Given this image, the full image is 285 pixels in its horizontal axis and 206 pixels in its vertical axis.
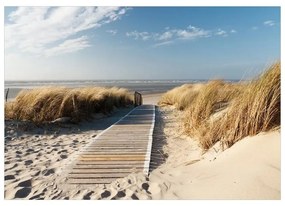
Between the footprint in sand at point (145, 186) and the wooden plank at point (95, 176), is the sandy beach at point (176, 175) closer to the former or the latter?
the footprint in sand at point (145, 186)

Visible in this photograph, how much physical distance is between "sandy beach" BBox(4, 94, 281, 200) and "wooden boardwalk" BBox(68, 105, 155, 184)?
0.16 meters

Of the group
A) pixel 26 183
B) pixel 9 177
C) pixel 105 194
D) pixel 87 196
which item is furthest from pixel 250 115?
pixel 9 177

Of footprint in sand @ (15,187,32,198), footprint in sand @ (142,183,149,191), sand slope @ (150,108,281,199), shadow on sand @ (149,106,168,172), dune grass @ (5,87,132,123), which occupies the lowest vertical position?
shadow on sand @ (149,106,168,172)

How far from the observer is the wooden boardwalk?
15.3ft

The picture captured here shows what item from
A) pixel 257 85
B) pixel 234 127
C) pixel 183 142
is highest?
pixel 257 85

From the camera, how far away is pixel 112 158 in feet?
18.0

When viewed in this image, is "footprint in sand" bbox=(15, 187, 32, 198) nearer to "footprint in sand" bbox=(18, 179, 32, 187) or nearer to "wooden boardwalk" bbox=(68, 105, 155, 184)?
"footprint in sand" bbox=(18, 179, 32, 187)

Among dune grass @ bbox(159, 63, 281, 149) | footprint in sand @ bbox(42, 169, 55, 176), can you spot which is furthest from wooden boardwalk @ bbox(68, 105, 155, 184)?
dune grass @ bbox(159, 63, 281, 149)

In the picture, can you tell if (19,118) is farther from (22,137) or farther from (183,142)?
(183,142)

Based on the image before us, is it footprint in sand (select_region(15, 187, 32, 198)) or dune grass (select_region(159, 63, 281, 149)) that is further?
dune grass (select_region(159, 63, 281, 149))

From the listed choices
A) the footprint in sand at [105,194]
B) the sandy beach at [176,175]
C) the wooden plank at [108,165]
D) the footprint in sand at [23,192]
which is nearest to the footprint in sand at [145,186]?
the sandy beach at [176,175]
